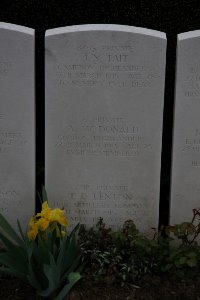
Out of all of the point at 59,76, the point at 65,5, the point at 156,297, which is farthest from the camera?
the point at 65,5

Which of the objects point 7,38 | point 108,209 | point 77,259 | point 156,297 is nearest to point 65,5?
point 7,38

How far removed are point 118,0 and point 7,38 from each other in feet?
5.59

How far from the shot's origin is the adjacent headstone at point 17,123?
352 centimetres

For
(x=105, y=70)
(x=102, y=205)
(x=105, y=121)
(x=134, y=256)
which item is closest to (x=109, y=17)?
(x=105, y=70)

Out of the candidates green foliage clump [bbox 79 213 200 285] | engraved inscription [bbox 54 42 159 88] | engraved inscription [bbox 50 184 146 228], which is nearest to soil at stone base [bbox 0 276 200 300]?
green foliage clump [bbox 79 213 200 285]

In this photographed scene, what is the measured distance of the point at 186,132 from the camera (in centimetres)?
372

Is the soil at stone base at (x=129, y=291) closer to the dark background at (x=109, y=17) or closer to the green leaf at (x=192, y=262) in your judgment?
the green leaf at (x=192, y=262)

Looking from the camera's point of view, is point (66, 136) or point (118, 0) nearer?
point (66, 136)

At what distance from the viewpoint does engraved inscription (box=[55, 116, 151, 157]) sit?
3686 millimetres

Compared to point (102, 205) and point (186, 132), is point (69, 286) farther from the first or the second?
point (186, 132)

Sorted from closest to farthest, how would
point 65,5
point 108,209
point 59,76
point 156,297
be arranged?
1. point 156,297
2. point 59,76
3. point 108,209
4. point 65,5

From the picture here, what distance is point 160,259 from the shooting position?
3.53 m

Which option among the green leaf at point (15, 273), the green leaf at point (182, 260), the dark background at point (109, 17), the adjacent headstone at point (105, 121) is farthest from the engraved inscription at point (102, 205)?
the dark background at point (109, 17)

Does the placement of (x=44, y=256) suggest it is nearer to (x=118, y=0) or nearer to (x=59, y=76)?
(x=59, y=76)
